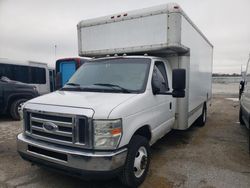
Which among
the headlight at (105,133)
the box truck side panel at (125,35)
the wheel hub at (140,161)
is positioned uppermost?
the box truck side panel at (125,35)

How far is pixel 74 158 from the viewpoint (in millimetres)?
2807

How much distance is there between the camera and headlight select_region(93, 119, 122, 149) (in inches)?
109

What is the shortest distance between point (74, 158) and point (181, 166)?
236 cm

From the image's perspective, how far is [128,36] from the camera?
4.77 m

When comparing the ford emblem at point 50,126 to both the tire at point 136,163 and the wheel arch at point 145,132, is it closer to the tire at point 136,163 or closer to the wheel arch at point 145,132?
the tire at point 136,163

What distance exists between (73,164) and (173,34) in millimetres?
3065

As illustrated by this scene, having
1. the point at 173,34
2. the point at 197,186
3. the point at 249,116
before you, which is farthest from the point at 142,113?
the point at 249,116

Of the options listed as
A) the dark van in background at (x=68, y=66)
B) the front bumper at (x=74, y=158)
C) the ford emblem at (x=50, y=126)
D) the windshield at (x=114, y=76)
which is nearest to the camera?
the front bumper at (x=74, y=158)

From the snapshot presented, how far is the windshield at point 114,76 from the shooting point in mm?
3669

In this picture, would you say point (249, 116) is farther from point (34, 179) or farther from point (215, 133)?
point (34, 179)

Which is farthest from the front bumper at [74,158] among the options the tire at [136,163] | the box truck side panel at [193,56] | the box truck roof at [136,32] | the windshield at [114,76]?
the box truck side panel at [193,56]

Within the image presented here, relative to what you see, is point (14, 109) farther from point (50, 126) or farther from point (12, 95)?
point (50, 126)

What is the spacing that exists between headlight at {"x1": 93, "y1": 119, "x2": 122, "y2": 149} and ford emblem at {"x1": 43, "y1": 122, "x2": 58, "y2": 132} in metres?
0.65

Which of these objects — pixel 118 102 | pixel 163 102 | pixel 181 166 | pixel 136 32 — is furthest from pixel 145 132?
pixel 136 32
